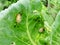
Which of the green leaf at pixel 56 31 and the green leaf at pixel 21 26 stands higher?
the green leaf at pixel 21 26

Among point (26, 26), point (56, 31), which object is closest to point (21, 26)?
point (26, 26)

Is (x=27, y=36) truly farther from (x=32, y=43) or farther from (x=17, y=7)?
(x=17, y=7)

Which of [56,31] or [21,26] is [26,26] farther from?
[56,31]

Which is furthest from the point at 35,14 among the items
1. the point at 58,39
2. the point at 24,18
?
the point at 58,39

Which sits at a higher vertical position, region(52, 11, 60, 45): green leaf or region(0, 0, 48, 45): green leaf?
region(0, 0, 48, 45): green leaf

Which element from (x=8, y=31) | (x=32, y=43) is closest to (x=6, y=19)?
(x=8, y=31)

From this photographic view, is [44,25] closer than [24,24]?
No

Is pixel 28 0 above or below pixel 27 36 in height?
above

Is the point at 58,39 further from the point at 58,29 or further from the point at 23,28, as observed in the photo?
the point at 23,28

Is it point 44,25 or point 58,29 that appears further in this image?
point 44,25
